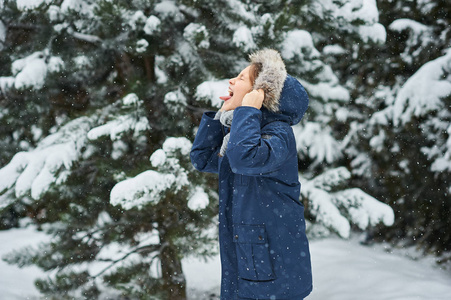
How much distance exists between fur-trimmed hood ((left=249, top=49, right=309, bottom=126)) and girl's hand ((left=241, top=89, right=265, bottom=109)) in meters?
0.04

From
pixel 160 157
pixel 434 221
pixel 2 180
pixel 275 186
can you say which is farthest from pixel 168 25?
pixel 434 221

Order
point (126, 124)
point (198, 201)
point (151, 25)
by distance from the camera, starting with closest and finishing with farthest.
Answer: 1. point (198, 201)
2. point (126, 124)
3. point (151, 25)

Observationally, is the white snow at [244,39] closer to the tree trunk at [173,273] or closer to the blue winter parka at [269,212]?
the blue winter parka at [269,212]

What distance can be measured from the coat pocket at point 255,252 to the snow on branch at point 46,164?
A: 1.83 metres

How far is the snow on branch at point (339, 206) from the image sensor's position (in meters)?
3.45

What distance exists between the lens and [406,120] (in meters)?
5.21

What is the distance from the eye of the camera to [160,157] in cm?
295

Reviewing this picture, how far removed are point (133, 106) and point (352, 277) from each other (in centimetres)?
344

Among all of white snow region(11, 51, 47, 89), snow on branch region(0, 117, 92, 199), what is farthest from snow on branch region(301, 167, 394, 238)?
white snow region(11, 51, 47, 89)

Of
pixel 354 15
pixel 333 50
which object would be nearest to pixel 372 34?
pixel 354 15

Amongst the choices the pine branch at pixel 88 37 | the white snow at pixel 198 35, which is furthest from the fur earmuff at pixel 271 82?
the pine branch at pixel 88 37

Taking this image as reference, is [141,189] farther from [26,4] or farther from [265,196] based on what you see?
[26,4]

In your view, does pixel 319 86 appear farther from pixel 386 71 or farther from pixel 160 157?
pixel 386 71

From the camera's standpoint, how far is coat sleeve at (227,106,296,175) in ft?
5.49
